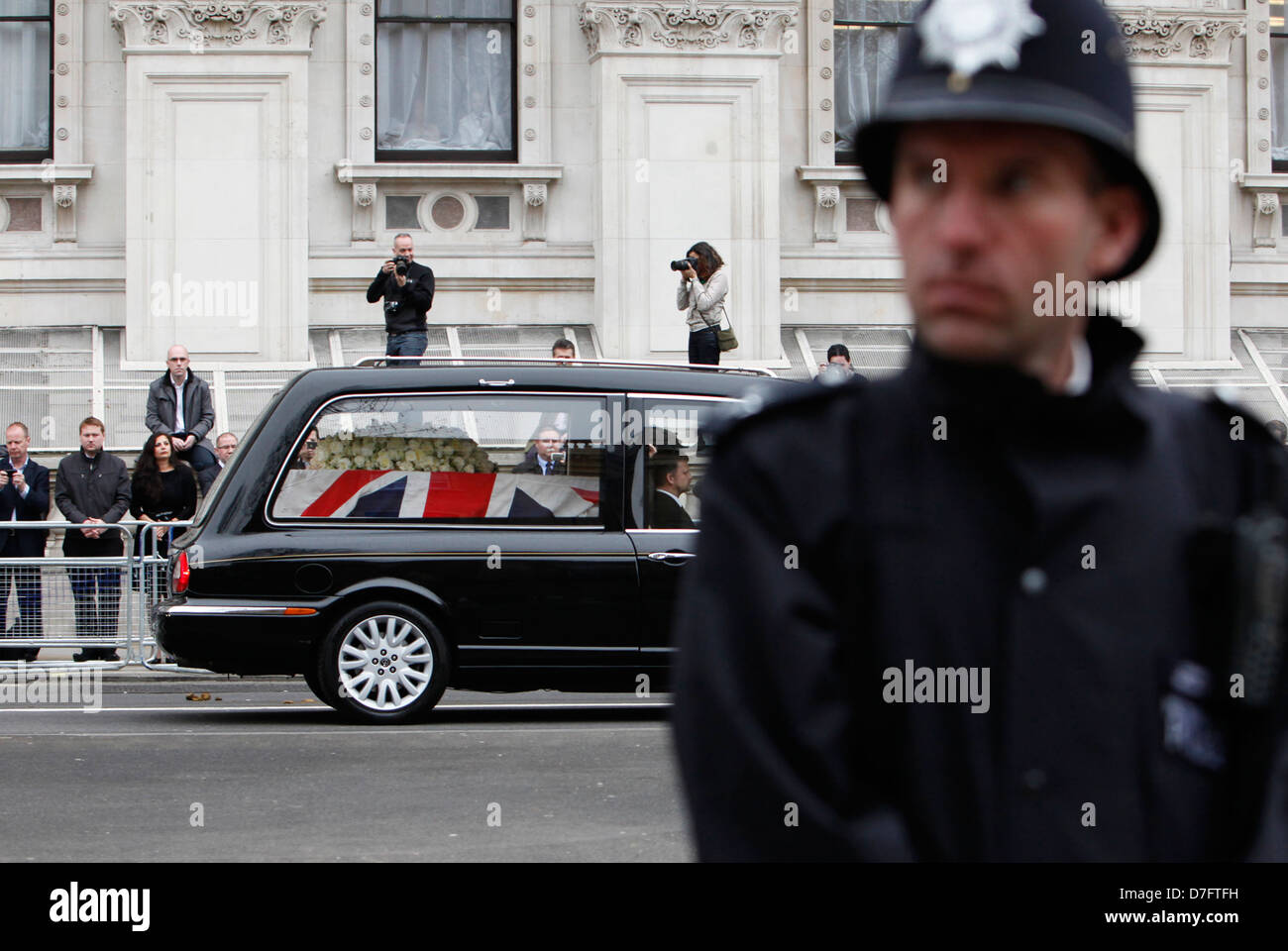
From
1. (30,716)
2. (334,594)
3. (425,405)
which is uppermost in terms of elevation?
(425,405)

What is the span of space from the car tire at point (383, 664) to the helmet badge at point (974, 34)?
9.63 m

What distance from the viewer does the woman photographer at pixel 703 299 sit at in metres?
17.3

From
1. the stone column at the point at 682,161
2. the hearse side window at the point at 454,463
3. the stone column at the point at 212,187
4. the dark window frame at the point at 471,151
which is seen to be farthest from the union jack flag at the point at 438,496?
the dark window frame at the point at 471,151

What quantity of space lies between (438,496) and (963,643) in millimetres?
9801

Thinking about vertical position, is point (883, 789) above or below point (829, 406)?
below

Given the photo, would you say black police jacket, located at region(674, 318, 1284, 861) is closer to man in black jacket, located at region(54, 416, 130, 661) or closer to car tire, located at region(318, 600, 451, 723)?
car tire, located at region(318, 600, 451, 723)

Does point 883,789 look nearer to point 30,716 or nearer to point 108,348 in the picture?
Answer: point 30,716

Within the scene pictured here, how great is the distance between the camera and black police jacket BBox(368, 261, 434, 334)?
17.2 meters

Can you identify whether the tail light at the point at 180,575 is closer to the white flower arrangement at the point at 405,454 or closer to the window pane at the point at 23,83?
the white flower arrangement at the point at 405,454
